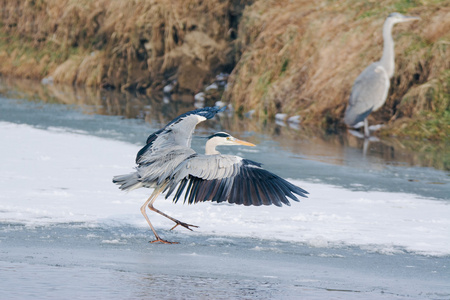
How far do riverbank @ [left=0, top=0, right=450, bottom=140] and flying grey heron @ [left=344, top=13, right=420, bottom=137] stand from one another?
54 centimetres

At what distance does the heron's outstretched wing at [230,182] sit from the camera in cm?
516

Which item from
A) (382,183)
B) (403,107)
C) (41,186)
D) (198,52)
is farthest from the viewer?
(198,52)

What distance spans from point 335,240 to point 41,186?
3068mm

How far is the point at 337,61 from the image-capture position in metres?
14.0

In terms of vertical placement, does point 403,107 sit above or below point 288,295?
above

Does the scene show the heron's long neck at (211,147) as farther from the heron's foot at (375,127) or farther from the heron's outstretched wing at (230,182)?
the heron's foot at (375,127)

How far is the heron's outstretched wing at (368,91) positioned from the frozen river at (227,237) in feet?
7.86

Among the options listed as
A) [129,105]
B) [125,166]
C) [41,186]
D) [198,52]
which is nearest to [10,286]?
[41,186]

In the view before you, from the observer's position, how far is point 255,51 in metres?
15.7

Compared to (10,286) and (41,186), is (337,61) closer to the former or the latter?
(41,186)

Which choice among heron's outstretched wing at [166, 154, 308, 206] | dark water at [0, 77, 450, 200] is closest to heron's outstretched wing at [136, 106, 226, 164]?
heron's outstretched wing at [166, 154, 308, 206]

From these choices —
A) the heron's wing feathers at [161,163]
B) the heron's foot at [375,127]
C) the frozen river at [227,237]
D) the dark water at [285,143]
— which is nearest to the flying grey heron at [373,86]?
the dark water at [285,143]

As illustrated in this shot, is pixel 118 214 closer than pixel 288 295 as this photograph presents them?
No

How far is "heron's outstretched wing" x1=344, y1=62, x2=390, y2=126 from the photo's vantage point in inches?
476
